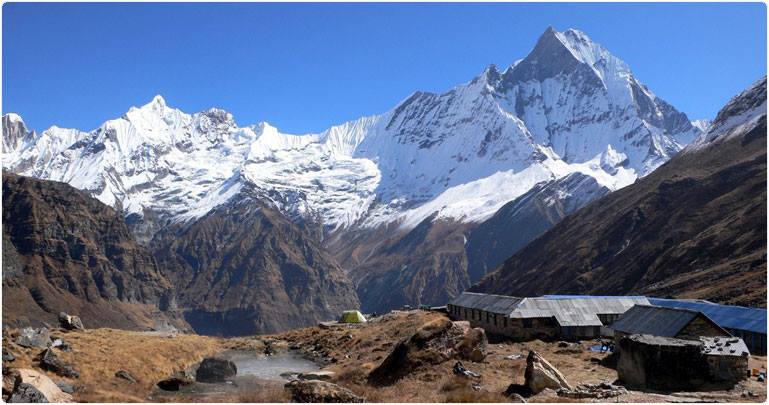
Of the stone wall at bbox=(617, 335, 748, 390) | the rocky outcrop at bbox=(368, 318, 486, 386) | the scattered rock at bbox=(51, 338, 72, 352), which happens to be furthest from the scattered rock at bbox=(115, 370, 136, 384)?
the stone wall at bbox=(617, 335, 748, 390)

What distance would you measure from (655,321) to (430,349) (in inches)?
695

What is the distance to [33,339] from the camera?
Answer: 170ft

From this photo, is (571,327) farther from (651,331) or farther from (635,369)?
(635,369)

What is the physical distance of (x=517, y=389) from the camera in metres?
39.4

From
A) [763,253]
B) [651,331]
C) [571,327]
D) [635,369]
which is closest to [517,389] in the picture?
[635,369]

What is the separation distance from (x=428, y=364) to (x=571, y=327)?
24.8 meters

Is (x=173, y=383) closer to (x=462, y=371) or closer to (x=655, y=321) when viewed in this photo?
(x=462, y=371)

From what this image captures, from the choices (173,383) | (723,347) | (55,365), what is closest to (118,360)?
(173,383)

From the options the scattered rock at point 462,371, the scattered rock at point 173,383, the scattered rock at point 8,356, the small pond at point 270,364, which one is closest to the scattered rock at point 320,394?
the scattered rock at point 462,371

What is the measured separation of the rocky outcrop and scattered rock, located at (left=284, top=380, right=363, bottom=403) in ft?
24.0

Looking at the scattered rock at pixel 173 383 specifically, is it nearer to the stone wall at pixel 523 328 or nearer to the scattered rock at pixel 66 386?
the scattered rock at pixel 66 386

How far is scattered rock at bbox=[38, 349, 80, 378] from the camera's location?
47.0 meters

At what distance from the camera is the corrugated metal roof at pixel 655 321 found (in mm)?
50875

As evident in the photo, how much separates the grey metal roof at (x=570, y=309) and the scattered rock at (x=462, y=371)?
23.1 m
